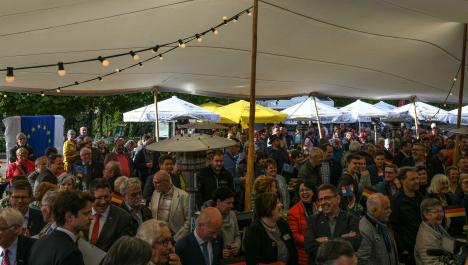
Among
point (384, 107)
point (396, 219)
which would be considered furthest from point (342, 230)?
point (384, 107)

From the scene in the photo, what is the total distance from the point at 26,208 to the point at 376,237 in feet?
10.4

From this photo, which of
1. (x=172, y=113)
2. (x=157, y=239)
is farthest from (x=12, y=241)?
(x=172, y=113)

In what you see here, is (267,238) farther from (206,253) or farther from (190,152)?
(190,152)

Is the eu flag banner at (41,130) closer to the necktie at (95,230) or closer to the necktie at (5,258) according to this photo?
the necktie at (95,230)

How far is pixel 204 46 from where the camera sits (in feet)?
31.5

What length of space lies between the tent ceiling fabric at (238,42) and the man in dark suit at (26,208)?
2.00 meters

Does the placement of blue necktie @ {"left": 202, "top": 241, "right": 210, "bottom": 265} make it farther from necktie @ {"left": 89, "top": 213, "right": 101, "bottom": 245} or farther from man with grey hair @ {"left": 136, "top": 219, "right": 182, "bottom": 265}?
necktie @ {"left": 89, "top": 213, "right": 101, "bottom": 245}

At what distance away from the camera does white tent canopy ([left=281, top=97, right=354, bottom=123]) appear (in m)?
18.5

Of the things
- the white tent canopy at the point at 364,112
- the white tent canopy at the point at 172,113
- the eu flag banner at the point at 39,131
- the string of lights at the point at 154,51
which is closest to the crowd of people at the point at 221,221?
the string of lights at the point at 154,51

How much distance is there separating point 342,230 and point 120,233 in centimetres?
190

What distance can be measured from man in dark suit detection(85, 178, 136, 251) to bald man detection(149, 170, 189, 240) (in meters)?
0.93

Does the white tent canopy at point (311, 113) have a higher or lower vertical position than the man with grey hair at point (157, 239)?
higher

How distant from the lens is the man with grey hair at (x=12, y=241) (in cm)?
340

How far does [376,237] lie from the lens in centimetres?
442
